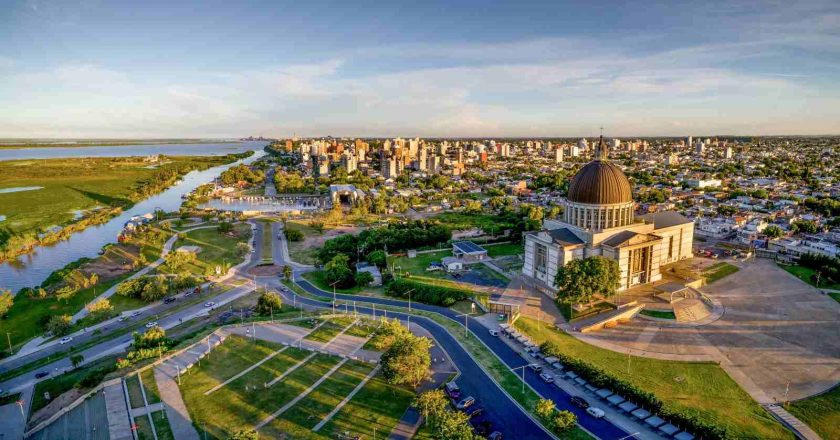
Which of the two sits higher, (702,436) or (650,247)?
(650,247)

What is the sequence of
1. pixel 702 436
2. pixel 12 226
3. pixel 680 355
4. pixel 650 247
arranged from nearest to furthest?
pixel 702 436
pixel 680 355
pixel 650 247
pixel 12 226

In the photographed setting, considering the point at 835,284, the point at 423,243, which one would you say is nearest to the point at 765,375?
the point at 835,284

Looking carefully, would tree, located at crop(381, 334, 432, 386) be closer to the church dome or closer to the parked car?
the parked car

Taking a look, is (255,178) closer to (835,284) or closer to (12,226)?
(12,226)

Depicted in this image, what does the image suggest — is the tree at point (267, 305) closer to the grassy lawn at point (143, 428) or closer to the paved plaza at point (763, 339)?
the grassy lawn at point (143, 428)

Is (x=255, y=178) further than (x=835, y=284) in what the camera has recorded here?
Yes

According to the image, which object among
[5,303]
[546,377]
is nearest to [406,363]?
[546,377]
